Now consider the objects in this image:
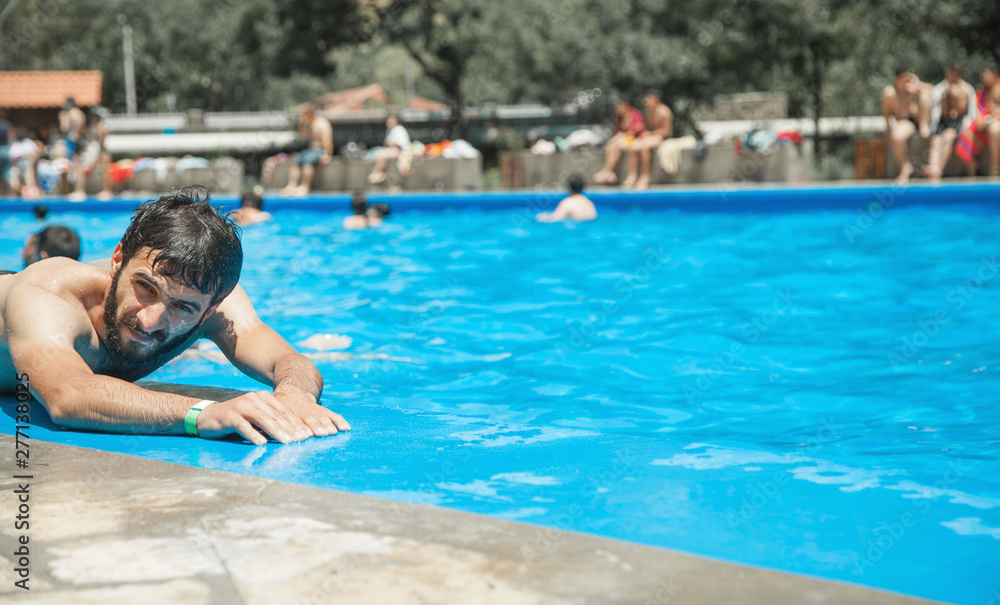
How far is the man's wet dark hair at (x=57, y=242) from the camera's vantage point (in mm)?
5523

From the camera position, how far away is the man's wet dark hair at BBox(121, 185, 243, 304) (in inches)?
111

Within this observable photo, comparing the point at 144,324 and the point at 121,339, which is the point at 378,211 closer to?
the point at 121,339

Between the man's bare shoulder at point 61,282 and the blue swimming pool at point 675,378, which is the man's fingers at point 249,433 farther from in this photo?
the man's bare shoulder at point 61,282

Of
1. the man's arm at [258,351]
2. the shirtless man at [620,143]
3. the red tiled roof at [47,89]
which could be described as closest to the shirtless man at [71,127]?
the shirtless man at [620,143]

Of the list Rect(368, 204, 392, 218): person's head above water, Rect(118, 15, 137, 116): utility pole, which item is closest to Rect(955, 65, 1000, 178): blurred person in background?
Rect(368, 204, 392, 218): person's head above water

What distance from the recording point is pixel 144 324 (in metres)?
2.93

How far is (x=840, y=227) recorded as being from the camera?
10.2 meters

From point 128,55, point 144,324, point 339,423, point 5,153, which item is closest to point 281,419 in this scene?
point 339,423

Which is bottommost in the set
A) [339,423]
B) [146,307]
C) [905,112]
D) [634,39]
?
[339,423]

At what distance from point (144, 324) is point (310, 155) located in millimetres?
13234

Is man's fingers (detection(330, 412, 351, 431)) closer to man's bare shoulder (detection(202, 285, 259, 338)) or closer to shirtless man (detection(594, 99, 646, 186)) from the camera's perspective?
man's bare shoulder (detection(202, 285, 259, 338))

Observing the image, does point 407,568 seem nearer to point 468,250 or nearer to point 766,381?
point 766,381

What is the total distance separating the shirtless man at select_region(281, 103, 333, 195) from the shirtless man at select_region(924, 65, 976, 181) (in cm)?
928

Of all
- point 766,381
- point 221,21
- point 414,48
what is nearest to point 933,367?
point 766,381
